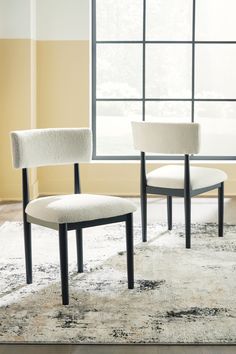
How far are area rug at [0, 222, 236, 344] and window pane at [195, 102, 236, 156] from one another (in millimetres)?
2881

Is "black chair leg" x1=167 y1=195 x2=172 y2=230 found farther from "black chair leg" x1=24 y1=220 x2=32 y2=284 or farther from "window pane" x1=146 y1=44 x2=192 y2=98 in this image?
"window pane" x1=146 y1=44 x2=192 y2=98

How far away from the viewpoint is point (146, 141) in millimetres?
4238

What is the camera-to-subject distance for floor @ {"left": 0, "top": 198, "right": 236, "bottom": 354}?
2.65m

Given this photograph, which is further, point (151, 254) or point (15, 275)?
point (151, 254)

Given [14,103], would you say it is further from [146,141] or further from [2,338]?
[2,338]

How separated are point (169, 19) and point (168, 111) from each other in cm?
91

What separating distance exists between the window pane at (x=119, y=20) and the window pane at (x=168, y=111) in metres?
0.69

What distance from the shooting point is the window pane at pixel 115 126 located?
21.9 ft

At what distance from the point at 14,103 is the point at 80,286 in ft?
9.75

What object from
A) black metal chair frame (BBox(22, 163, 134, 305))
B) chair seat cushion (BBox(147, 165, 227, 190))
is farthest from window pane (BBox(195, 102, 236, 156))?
black metal chair frame (BBox(22, 163, 134, 305))

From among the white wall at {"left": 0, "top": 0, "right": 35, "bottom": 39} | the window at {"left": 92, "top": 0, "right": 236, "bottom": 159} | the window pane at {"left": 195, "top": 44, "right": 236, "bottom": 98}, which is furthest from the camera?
the window pane at {"left": 195, "top": 44, "right": 236, "bottom": 98}

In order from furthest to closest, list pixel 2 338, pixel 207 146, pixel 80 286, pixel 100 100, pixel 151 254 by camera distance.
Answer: pixel 207 146, pixel 100 100, pixel 151 254, pixel 80 286, pixel 2 338

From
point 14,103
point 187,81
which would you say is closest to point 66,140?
point 14,103

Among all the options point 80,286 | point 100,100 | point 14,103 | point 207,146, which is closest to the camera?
point 80,286
